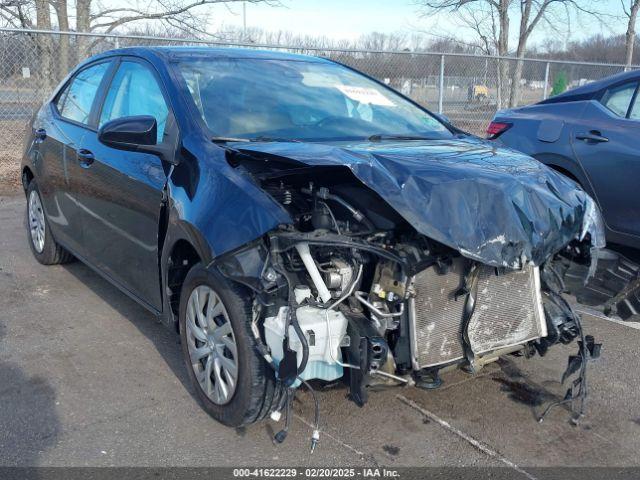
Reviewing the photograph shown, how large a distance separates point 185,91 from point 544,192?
1.92 metres

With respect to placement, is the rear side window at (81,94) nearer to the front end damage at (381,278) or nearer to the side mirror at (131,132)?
the side mirror at (131,132)

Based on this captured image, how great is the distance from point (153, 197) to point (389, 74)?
9511 mm

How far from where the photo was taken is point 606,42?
96.7 ft

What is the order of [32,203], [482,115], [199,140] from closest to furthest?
[199,140] < [32,203] < [482,115]

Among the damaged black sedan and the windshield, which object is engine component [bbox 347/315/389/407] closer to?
the damaged black sedan

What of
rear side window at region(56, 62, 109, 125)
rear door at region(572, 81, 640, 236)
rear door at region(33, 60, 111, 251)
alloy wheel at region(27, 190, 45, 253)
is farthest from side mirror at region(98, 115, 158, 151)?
rear door at region(572, 81, 640, 236)

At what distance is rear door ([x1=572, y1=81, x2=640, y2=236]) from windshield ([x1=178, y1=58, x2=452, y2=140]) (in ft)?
6.04

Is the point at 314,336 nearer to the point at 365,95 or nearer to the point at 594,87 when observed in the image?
the point at 365,95

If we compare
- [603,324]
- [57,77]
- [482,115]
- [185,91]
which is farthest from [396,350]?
[482,115]

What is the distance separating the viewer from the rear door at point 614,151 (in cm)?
525

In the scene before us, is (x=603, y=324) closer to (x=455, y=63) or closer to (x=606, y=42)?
(x=455, y=63)

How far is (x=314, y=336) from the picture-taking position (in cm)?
279

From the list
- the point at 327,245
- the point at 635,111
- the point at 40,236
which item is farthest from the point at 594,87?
the point at 40,236

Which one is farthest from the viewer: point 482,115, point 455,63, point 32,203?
point 482,115
